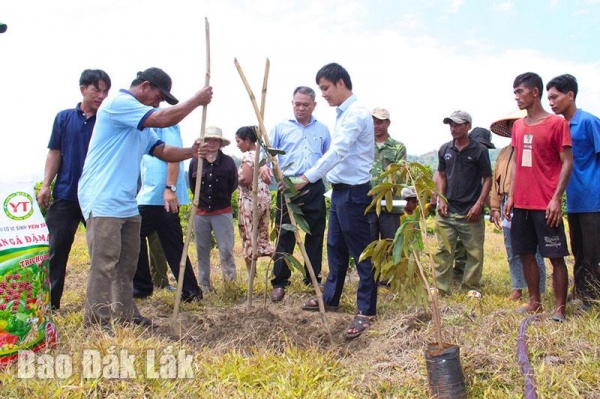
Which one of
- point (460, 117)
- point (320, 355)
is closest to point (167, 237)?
point (320, 355)

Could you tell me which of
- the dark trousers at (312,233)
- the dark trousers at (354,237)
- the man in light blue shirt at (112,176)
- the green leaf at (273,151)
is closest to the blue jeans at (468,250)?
the dark trousers at (312,233)

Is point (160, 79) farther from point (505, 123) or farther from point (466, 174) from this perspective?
point (505, 123)

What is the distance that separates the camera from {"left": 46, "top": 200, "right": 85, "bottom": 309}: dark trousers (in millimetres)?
3971

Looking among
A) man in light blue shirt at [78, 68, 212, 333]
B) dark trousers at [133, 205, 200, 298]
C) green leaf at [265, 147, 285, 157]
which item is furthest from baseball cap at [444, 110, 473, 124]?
dark trousers at [133, 205, 200, 298]

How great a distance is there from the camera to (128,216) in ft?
11.3

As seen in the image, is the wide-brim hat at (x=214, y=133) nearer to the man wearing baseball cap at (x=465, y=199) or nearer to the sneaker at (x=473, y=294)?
the man wearing baseball cap at (x=465, y=199)

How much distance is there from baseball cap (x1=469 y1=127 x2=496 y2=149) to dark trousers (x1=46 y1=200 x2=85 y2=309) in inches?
154

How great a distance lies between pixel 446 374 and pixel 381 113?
3430mm

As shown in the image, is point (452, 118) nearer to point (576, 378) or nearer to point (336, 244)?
point (336, 244)

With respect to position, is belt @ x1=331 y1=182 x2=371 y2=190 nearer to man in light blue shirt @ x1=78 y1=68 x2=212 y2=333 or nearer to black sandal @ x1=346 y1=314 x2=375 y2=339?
black sandal @ x1=346 y1=314 x2=375 y2=339

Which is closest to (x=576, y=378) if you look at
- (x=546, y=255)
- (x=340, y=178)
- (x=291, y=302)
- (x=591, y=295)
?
(x=546, y=255)

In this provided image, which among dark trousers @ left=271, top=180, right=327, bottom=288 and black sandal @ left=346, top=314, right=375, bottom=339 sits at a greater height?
dark trousers @ left=271, top=180, right=327, bottom=288

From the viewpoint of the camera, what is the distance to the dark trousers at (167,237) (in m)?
4.49

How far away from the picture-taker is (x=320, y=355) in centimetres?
297
